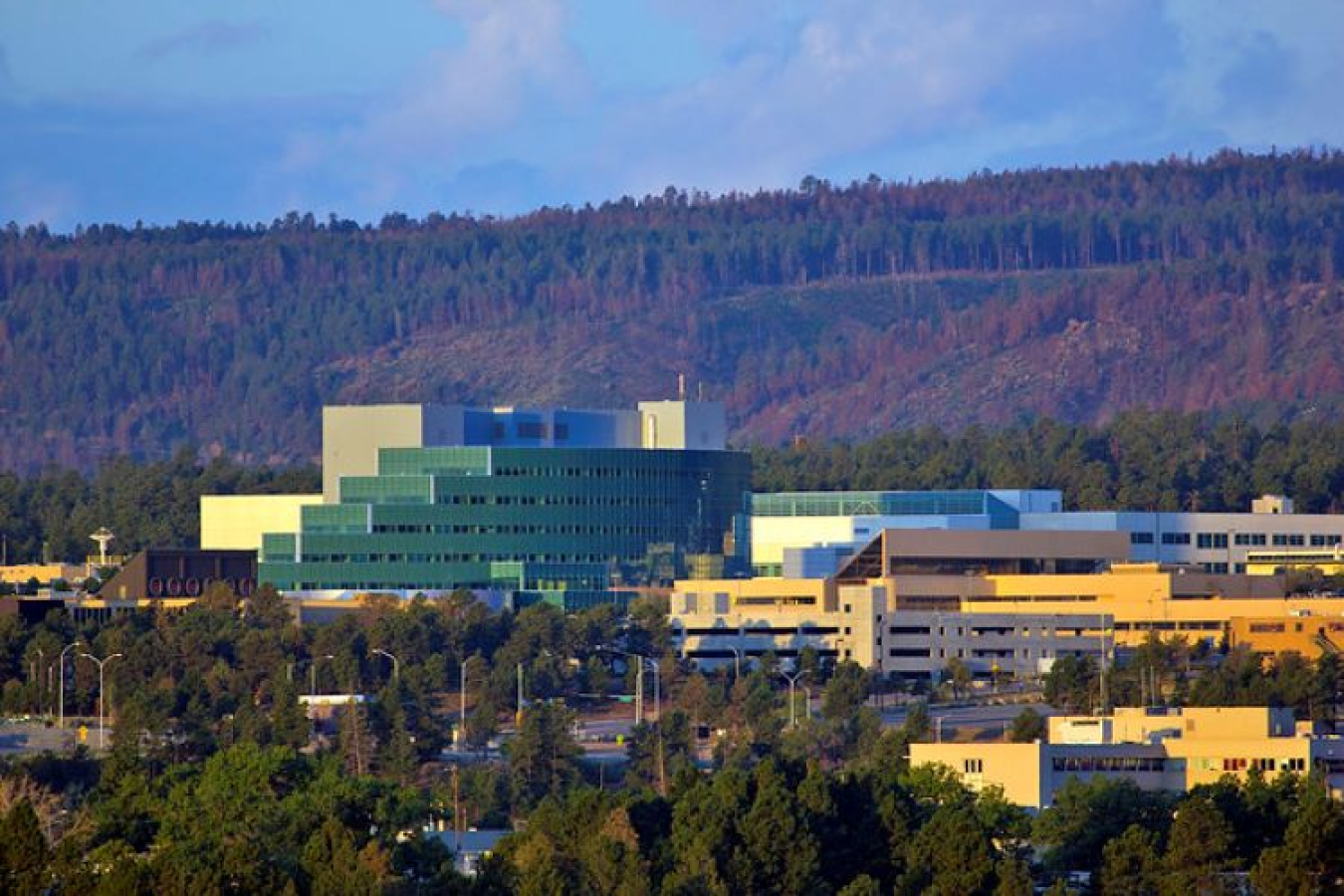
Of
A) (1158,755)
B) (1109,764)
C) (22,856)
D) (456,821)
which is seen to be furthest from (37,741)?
(22,856)

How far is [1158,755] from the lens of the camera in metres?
181

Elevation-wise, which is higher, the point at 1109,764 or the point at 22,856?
the point at 1109,764

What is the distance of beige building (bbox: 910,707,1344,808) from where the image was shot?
17738cm

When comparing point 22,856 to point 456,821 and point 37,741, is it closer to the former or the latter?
point 456,821

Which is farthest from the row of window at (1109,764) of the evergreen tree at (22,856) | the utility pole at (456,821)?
the evergreen tree at (22,856)

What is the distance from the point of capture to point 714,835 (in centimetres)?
14362

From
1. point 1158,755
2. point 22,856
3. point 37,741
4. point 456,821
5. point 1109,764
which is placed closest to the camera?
point 22,856

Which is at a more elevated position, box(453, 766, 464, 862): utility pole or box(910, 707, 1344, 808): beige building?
box(910, 707, 1344, 808): beige building

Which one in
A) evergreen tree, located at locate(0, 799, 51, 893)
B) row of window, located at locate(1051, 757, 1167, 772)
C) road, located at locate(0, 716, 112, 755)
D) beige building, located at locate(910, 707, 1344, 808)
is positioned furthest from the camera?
road, located at locate(0, 716, 112, 755)

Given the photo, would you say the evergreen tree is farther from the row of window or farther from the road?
the row of window

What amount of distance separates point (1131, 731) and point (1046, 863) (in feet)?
120

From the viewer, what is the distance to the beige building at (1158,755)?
582 ft

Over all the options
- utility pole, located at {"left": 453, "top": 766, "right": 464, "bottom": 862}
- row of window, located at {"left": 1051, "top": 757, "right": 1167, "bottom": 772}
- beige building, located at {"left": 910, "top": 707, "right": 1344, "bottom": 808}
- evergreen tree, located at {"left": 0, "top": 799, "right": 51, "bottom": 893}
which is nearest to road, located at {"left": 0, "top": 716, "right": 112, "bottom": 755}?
utility pole, located at {"left": 453, "top": 766, "right": 464, "bottom": 862}

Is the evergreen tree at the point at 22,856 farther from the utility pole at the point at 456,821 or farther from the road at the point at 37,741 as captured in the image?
the road at the point at 37,741
